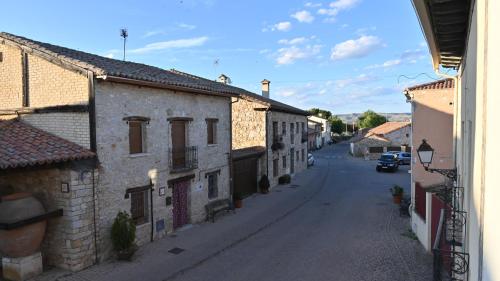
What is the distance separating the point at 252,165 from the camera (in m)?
23.5

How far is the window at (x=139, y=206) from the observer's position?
12641 mm

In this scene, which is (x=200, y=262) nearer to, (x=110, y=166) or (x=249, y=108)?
(x=110, y=166)

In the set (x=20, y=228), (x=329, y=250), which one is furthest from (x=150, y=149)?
(x=329, y=250)

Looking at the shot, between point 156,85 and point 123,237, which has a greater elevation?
point 156,85

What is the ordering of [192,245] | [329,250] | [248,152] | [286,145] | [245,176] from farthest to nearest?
[286,145]
[248,152]
[245,176]
[192,245]
[329,250]

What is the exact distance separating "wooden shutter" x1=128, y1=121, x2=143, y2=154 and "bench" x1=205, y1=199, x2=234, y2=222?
4986 mm

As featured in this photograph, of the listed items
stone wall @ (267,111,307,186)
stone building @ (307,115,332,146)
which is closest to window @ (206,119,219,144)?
stone wall @ (267,111,307,186)

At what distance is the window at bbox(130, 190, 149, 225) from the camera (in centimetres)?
1264

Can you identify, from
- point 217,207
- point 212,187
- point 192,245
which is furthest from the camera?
point 212,187

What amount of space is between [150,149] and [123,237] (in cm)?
332

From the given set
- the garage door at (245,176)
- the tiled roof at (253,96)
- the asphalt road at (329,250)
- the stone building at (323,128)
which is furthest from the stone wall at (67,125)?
the stone building at (323,128)

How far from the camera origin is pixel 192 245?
13.1 m

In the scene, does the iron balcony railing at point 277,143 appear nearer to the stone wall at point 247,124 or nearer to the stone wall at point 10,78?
the stone wall at point 247,124

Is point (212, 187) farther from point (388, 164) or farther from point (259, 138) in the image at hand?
point (388, 164)
